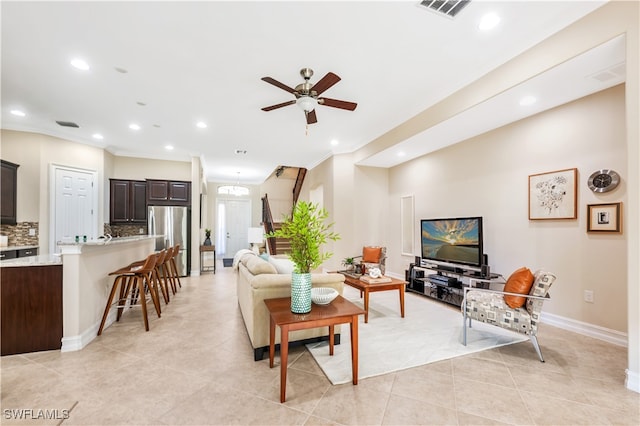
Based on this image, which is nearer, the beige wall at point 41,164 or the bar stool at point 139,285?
the bar stool at point 139,285

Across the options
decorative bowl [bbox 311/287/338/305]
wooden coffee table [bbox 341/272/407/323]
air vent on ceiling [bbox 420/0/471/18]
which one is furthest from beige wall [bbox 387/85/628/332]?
decorative bowl [bbox 311/287/338/305]

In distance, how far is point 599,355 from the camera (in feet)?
8.95

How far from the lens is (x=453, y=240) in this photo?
480 cm

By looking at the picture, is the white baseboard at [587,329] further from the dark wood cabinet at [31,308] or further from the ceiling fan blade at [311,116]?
the dark wood cabinet at [31,308]

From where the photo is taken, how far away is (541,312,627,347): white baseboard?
117 inches

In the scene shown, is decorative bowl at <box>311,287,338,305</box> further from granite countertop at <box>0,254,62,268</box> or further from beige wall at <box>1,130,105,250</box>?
beige wall at <box>1,130,105,250</box>

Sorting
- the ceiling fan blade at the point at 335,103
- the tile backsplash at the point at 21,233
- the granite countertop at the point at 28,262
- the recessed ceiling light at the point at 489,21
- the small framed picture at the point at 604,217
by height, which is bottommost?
the granite countertop at the point at 28,262

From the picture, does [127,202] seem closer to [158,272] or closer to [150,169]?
[150,169]

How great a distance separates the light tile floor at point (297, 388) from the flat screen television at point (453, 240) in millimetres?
1592

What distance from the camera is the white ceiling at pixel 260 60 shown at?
242 cm

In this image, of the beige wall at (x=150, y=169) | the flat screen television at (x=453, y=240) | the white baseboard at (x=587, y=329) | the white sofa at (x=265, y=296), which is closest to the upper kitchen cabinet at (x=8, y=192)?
the beige wall at (x=150, y=169)

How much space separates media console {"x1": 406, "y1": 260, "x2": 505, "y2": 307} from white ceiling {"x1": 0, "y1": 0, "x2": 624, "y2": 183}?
2.24m

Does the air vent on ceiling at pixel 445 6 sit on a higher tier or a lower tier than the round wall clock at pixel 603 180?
higher

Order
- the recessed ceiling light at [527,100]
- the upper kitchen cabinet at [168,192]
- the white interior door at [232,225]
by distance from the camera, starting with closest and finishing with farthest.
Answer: the recessed ceiling light at [527,100] → the upper kitchen cabinet at [168,192] → the white interior door at [232,225]
